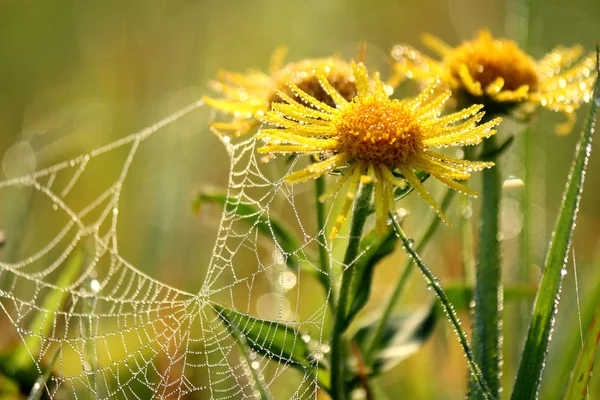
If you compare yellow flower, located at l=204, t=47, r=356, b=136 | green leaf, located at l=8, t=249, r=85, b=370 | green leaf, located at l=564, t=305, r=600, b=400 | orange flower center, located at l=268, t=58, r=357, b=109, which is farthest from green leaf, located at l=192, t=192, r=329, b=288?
green leaf, located at l=564, t=305, r=600, b=400

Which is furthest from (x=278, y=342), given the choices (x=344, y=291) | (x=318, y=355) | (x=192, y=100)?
(x=192, y=100)

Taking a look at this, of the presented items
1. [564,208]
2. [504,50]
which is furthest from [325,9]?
[564,208]

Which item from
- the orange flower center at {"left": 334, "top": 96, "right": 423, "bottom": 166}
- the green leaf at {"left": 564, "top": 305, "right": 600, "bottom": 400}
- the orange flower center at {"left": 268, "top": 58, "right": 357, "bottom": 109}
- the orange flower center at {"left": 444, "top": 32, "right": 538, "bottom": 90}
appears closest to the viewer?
the green leaf at {"left": 564, "top": 305, "right": 600, "bottom": 400}

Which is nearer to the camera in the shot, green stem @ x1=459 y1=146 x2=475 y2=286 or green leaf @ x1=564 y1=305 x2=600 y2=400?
green leaf @ x1=564 y1=305 x2=600 y2=400

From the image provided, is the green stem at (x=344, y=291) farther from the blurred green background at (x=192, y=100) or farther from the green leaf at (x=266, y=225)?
the blurred green background at (x=192, y=100)


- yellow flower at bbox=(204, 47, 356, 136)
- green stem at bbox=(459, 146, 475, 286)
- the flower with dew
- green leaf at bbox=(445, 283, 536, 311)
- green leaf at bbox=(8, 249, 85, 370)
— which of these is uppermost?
the flower with dew

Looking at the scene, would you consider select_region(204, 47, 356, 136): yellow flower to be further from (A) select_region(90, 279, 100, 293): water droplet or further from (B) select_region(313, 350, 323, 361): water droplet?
(B) select_region(313, 350, 323, 361): water droplet

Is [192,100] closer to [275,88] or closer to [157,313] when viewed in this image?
[275,88]

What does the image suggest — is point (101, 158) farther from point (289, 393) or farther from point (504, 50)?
point (504, 50)
